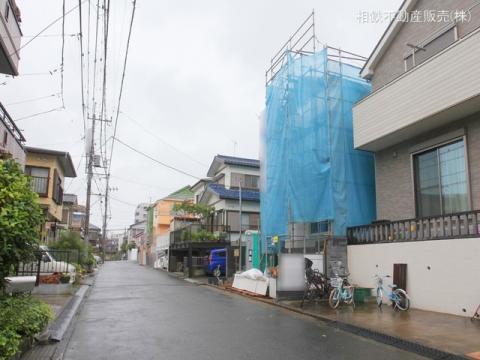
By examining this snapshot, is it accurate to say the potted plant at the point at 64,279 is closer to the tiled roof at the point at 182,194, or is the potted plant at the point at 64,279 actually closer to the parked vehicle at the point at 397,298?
the parked vehicle at the point at 397,298

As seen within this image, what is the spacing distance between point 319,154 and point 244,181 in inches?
813

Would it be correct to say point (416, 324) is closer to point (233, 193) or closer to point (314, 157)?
point (314, 157)

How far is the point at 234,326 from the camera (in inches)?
389

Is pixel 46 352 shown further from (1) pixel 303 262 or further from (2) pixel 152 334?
(1) pixel 303 262

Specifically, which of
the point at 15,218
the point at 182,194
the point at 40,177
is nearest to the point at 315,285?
the point at 15,218

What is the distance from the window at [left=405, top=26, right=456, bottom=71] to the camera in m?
13.6

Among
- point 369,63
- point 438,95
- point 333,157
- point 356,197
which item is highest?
point 369,63

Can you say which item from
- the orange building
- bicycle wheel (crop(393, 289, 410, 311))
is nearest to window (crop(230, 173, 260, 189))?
the orange building

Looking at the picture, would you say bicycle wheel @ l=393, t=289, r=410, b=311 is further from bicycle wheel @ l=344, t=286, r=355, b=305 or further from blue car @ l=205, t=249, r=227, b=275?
blue car @ l=205, t=249, r=227, b=275

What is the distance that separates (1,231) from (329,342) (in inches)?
241

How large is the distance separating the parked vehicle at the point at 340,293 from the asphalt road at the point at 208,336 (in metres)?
1.39

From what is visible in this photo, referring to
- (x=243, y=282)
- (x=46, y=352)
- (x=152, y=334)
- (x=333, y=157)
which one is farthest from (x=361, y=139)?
(x=46, y=352)

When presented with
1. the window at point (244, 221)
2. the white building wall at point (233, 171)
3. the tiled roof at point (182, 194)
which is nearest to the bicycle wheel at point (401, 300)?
the window at point (244, 221)

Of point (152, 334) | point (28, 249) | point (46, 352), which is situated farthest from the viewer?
point (152, 334)
